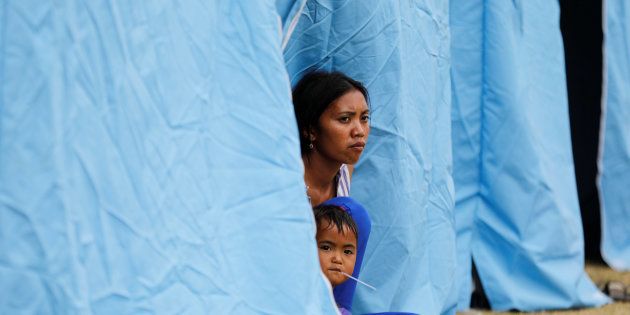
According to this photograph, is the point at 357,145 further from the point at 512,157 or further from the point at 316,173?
the point at 512,157

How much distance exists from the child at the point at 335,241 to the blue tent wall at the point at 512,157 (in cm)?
124

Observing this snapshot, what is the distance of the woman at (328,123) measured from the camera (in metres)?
2.79

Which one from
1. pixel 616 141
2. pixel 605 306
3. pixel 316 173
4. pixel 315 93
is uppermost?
pixel 315 93

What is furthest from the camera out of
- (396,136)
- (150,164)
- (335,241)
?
(396,136)

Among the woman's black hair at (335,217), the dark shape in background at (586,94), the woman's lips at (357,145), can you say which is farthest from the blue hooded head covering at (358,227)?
the dark shape in background at (586,94)

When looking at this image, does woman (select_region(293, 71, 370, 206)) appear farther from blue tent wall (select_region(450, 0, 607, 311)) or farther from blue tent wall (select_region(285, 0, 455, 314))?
blue tent wall (select_region(450, 0, 607, 311))

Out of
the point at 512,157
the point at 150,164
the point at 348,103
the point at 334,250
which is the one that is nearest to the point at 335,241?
the point at 334,250

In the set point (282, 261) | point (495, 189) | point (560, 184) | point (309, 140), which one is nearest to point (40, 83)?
point (282, 261)

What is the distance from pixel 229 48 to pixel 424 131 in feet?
3.91

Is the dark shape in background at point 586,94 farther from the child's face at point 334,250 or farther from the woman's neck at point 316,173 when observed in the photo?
the child's face at point 334,250

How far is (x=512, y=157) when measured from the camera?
3.92 meters

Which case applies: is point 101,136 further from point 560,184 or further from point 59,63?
point 560,184

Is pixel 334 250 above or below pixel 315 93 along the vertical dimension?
below

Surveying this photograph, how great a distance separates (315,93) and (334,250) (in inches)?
15.8
